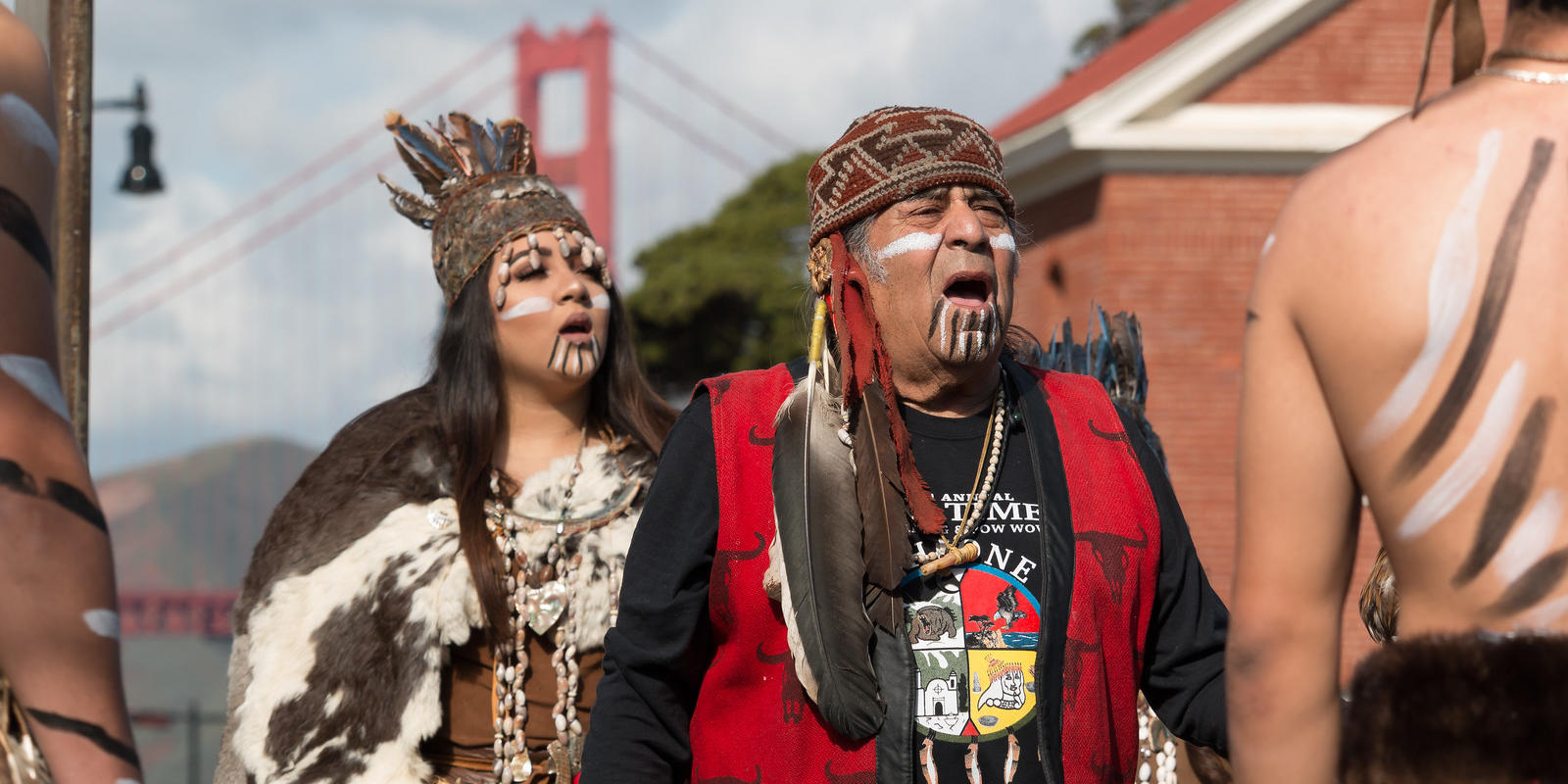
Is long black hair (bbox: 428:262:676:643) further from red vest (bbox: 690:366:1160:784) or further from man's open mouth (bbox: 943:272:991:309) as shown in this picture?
man's open mouth (bbox: 943:272:991:309)

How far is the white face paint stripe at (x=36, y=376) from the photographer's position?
4.89ft

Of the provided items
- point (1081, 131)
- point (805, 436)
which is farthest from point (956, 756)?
point (1081, 131)

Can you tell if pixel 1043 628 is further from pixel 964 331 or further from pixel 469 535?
pixel 469 535

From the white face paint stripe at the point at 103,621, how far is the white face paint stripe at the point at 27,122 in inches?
18.5

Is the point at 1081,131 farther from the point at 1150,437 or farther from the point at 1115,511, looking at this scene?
the point at 1115,511

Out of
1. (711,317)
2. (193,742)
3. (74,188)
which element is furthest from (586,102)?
(74,188)

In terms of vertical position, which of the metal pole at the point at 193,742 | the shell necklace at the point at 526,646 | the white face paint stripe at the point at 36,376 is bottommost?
the metal pole at the point at 193,742

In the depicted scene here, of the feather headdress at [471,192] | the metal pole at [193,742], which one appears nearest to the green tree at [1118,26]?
the metal pole at [193,742]

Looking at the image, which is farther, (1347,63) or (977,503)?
(1347,63)

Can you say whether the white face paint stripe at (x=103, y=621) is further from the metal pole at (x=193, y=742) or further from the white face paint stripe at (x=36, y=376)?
the metal pole at (x=193, y=742)

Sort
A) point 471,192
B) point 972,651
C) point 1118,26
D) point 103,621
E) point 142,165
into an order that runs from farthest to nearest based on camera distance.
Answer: point 1118,26, point 142,165, point 471,192, point 972,651, point 103,621

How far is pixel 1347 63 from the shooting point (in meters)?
12.4

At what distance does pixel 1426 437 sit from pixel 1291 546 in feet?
0.54

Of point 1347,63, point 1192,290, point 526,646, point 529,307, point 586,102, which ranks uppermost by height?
point 586,102
